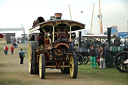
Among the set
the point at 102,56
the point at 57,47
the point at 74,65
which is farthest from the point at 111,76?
the point at 102,56

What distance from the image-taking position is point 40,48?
14.6 meters

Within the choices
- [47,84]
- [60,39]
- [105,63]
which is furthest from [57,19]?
[105,63]

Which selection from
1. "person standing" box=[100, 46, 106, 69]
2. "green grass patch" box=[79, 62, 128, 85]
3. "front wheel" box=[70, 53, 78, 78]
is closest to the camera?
"green grass patch" box=[79, 62, 128, 85]

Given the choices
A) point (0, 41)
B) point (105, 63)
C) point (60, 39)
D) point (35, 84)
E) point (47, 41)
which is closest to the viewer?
point (35, 84)

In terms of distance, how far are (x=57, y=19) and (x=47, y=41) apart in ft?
3.98

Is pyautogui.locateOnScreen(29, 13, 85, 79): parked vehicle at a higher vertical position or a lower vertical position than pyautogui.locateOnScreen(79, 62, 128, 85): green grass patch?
higher

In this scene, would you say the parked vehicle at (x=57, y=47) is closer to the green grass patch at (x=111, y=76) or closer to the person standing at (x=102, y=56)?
the green grass patch at (x=111, y=76)

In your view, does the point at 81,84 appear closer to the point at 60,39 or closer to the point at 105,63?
the point at 60,39

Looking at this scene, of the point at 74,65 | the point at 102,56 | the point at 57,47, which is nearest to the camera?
the point at 74,65

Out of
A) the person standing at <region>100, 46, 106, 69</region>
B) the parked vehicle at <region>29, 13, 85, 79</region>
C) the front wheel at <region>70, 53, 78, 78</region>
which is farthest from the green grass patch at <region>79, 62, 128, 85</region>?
the person standing at <region>100, 46, 106, 69</region>

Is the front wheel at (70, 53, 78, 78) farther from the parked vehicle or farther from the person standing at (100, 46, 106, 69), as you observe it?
the person standing at (100, 46, 106, 69)

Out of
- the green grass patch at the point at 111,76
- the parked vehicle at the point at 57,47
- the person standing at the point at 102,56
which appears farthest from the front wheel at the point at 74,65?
the person standing at the point at 102,56

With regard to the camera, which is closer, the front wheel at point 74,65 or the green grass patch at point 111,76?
the green grass patch at point 111,76

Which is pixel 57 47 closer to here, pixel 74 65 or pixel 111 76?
pixel 74 65
